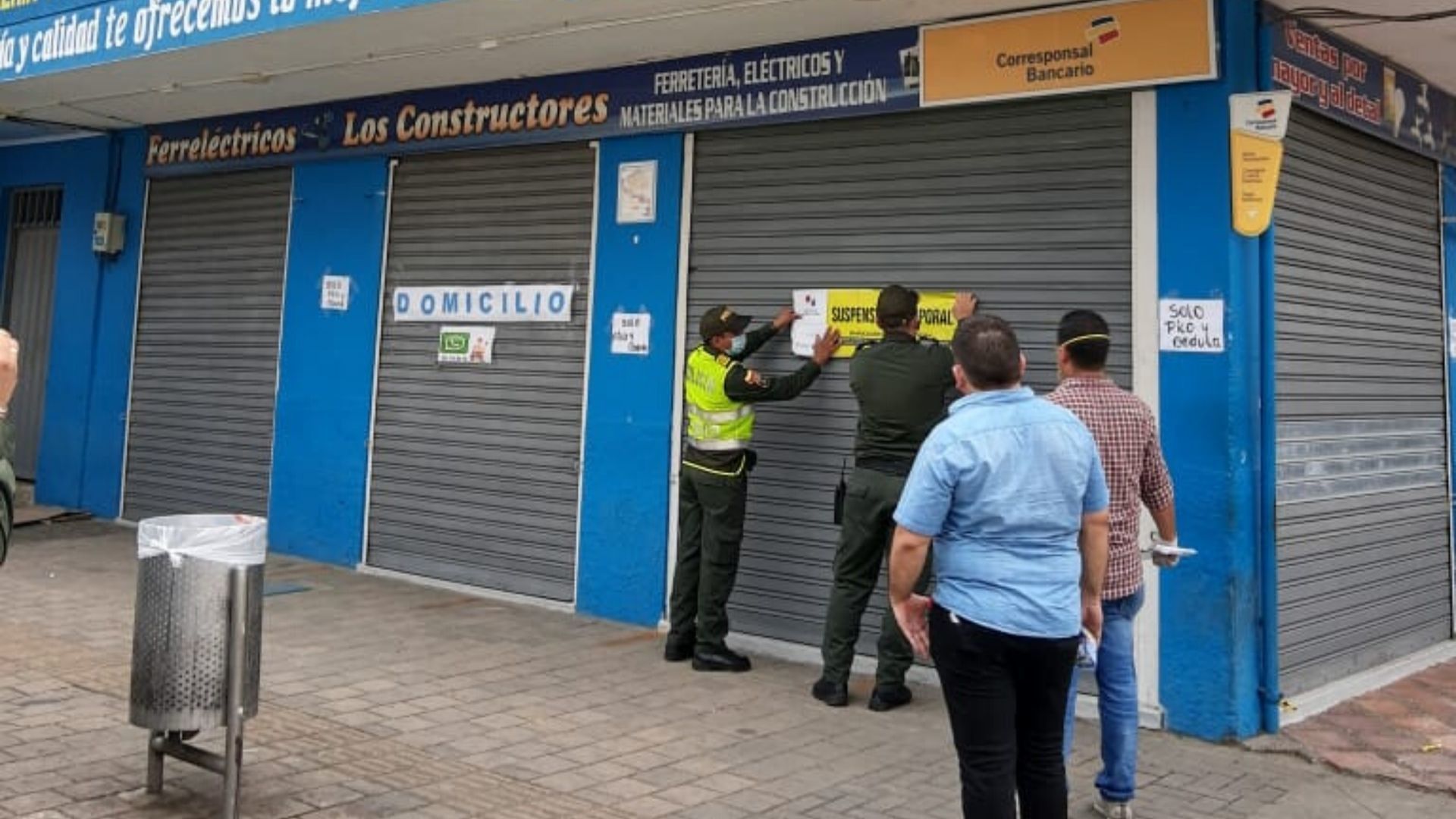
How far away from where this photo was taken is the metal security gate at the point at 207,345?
962cm

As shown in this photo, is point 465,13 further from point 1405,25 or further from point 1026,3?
point 1405,25

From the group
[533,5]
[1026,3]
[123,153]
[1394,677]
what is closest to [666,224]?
[533,5]

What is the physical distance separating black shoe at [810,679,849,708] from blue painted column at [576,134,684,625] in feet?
5.35

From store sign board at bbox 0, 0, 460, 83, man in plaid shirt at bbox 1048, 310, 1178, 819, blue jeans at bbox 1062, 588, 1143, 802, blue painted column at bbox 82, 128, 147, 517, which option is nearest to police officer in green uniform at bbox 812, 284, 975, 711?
man in plaid shirt at bbox 1048, 310, 1178, 819

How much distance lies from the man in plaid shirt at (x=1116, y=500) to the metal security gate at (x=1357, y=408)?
1829mm

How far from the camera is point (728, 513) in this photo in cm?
636

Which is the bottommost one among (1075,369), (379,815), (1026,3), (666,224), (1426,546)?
(379,815)

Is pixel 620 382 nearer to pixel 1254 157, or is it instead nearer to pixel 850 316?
pixel 850 316

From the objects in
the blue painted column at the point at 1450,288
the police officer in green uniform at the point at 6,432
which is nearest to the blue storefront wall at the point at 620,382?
the blue painted column at the point at 1450,288

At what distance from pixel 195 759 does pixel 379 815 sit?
2.28 feet

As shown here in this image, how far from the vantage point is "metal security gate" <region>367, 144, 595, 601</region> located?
7.84 m

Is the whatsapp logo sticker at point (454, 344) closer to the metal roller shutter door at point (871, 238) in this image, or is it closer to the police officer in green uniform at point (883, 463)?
the metal roller shutter door at point (871, 238)

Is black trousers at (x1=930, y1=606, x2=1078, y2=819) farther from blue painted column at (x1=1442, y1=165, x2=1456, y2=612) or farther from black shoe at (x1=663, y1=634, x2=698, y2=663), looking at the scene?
blue painted column at (x1=1442, y1=165, x2=1456, y2=612)

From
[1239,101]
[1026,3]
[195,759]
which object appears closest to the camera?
[195,759]
